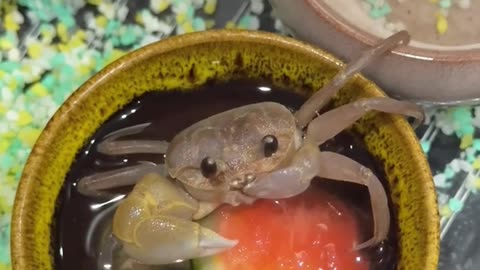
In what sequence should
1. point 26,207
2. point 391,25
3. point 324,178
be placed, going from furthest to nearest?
point 391,25, point 324,178, point 26,207

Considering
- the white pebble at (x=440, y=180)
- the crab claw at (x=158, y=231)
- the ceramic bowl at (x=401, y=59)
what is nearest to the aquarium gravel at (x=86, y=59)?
the white pebble at (x=440, y=180)

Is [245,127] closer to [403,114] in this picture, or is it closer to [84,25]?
[403,114]

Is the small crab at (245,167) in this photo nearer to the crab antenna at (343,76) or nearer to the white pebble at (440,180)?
the crab antenna at (343,76)

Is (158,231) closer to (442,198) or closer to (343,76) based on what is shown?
(343,76)

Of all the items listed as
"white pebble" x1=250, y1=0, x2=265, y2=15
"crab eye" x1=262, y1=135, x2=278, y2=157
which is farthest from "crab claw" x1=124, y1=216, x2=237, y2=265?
"white pebble" x1=250, y1=0, x2=265, y2=15

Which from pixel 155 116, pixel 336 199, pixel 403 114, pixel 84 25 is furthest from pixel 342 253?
pixel 84 25

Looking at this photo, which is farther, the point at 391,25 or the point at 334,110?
the point at 391,25

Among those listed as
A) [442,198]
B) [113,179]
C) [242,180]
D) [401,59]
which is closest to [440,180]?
[442,198]

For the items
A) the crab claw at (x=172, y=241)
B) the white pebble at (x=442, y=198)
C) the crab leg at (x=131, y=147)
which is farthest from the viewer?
the white pebble at (x=442, y=198)
